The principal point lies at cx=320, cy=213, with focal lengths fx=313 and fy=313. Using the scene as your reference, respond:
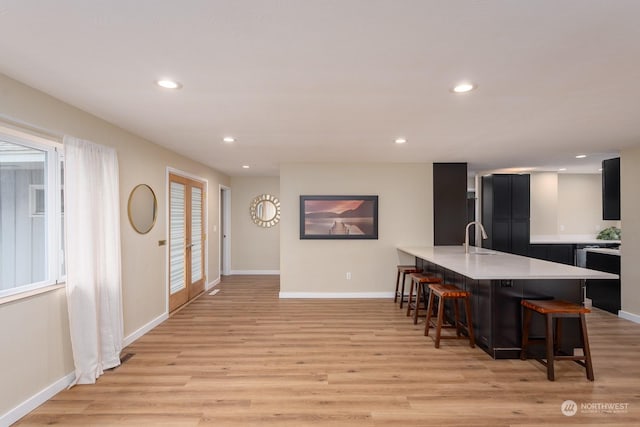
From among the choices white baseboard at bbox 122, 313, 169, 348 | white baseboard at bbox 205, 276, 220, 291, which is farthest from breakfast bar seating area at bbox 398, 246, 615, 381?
white baseboard at bbox 205, 276, 220, 291

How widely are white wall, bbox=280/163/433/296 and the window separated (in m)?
3.20

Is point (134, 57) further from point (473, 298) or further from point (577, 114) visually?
point (473, 298)

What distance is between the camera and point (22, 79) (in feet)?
6.95

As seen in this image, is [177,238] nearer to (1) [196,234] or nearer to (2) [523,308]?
(1) [196,234]

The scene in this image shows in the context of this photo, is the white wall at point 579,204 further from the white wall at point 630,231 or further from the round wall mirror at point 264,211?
the round wall mirror at point 264,211

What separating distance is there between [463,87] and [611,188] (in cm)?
424

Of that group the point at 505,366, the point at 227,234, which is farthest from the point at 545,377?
the point at 227,234

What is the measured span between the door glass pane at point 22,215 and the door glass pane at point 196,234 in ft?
9.31

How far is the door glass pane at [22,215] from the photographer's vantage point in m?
2.21

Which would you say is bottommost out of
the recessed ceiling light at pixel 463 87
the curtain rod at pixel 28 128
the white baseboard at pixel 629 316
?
the white baseboard at pixel 629 316

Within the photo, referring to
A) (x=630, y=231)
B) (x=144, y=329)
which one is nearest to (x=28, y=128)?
(x=144, y=329)

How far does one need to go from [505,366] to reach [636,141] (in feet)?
10.9

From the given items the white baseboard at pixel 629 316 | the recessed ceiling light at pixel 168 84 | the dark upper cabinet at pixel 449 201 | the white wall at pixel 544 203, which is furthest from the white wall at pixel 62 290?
the white wall at pixel 544 203

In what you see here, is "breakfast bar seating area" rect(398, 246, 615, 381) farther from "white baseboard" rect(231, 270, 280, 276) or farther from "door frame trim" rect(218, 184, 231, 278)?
"door frame trim" rect(218, 184, 231, 278)
